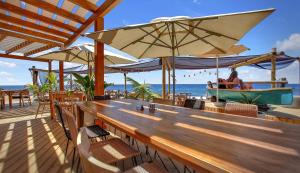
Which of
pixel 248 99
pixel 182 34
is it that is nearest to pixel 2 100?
pixel 182 34

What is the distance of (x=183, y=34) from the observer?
10.5 ft

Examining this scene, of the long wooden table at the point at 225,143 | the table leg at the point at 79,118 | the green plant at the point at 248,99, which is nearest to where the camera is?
the long wooden table at the point at 225,143

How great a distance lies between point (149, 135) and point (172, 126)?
0.34 meters

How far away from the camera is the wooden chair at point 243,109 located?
7.11 ft

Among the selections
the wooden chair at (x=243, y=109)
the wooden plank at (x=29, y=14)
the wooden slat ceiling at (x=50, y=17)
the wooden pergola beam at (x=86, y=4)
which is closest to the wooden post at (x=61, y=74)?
the wooden slat ceiling at (x=50, y=17)

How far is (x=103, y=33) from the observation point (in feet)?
8.76

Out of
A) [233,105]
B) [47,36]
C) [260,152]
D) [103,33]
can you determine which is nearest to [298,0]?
[233,105]

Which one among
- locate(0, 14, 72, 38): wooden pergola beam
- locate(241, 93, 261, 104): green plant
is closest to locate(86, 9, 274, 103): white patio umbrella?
locate(241, 93, 261, 104): green plant

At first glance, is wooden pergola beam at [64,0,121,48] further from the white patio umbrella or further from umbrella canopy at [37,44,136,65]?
the white patio umbrella

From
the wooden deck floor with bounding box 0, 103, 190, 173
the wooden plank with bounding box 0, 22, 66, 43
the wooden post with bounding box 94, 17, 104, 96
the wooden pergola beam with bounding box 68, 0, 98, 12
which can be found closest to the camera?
the wooden deck floor with bounding box 0, 103, 190, 173

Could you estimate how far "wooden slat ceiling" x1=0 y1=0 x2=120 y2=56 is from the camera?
357cm

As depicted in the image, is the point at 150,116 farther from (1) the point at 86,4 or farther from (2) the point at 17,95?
(2) the point at 17,95

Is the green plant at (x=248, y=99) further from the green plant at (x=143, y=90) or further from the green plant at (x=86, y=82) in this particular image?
the green plant at (x=86, y=82)

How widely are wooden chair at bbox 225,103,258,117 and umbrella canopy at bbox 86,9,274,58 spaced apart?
3.61 ft
